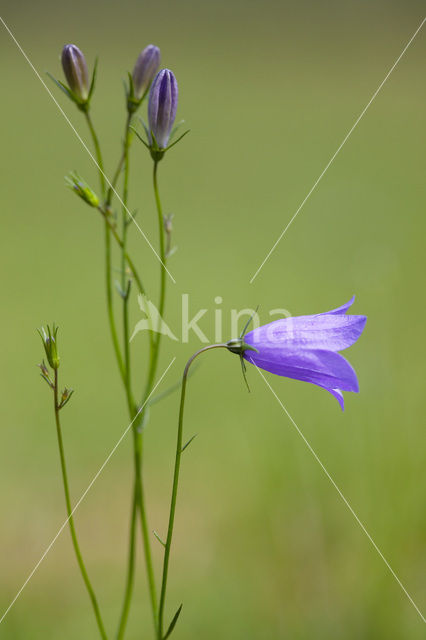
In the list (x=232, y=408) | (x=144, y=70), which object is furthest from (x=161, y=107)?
(x=232, y=408)

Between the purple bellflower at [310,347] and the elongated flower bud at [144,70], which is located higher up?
the elongated flower bud at [144,70]

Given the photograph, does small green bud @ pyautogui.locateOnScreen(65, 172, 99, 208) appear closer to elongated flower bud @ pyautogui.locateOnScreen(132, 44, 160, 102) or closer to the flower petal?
elongated flower bud @ pyautogui.locateOnScreen(132, 44, 160, 102)

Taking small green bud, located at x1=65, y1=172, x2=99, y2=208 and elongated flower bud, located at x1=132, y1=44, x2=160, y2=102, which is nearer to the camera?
small green bud, located at x1=65, y1=172, x2=99, y2=208

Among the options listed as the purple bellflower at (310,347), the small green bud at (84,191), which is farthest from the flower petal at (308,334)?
the small green bud at (84,191)

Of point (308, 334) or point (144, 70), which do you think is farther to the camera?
point (144, 70)

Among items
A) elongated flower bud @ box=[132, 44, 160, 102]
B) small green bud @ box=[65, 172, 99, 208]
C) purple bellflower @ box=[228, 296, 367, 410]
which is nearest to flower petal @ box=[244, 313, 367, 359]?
purple bellflower @ box=[228, 296, 367, 410]

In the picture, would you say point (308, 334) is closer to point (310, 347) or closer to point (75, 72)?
point (310, 347)

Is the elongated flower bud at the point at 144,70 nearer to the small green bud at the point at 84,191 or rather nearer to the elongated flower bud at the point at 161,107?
the elongated flower bud at the point at 161,107
